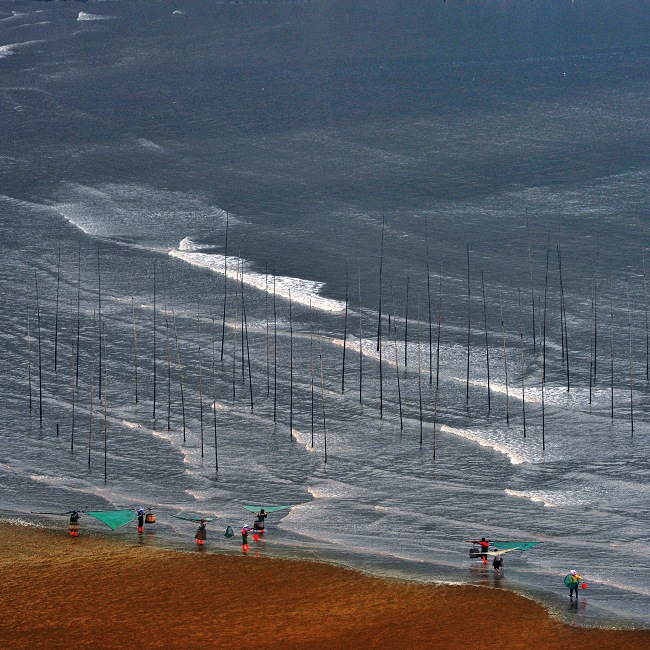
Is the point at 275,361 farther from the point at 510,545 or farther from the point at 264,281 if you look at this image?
the point at 510,545

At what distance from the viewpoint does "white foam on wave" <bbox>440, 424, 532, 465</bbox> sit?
47.8 metres

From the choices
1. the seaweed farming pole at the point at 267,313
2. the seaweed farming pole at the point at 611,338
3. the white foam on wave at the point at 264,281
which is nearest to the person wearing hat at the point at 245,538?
the seaweed farming pole at the point at 267,313

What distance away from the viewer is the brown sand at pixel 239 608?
111ft

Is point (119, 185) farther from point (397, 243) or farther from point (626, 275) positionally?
point (626, 275)

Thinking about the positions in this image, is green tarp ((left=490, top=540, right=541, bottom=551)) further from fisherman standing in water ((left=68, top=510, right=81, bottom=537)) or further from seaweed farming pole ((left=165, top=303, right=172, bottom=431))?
seaweed farming pole ((left=165, top=303, right=172, bottom=431))

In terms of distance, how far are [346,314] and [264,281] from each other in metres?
8.20

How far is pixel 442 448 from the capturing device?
161 feet

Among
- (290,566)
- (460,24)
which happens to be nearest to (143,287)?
(290,566)

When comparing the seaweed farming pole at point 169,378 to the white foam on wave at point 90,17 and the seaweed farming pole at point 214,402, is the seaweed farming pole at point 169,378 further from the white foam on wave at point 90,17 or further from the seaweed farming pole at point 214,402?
the white foam on wave at point 90,17

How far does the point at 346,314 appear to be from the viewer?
61656 millimetres

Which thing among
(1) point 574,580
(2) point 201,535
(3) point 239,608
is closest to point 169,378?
(2) point 201,535

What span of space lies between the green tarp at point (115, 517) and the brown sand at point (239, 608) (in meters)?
1.51

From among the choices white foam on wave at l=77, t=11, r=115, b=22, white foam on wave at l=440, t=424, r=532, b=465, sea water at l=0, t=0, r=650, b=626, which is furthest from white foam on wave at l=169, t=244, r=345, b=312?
white foam on wave at l=77, t=11, r=115, b=22

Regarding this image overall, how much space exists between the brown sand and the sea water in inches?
55.3
